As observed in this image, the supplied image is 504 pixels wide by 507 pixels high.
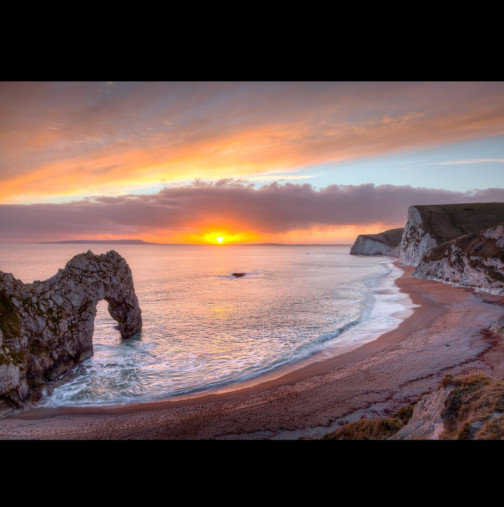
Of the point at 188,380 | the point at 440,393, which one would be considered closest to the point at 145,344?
the point at 188,380

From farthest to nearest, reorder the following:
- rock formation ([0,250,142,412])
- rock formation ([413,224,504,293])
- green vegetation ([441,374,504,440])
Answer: rock formation ([413,224,504,293])
rock formation ([0,250,142,412])
green vegetation ([441,374,504,440])

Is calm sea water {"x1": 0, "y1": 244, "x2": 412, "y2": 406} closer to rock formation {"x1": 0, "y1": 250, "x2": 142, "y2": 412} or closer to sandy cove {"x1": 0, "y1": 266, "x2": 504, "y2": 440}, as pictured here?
rock formation {"x1": 0, "y1": 250, "x2": 142, "y2": 412}

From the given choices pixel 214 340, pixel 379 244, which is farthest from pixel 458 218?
pixel 214 340

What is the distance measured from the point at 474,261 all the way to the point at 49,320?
50129mm

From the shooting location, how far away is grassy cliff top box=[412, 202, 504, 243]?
73812 mm

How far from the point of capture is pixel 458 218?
79.6m

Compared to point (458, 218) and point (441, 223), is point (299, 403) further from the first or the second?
point (458, 218)

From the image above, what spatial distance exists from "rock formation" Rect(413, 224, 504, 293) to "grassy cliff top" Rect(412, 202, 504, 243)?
86.8ft

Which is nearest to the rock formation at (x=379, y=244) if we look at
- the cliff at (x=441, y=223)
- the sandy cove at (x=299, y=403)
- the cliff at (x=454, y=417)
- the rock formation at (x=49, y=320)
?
the cliff at (x=441, y=223)

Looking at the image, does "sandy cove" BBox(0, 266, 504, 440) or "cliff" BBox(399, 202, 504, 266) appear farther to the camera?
"cliff" BBox(399, 202, 504, 266)

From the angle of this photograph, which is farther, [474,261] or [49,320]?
[474,261]

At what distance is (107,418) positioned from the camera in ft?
40.4

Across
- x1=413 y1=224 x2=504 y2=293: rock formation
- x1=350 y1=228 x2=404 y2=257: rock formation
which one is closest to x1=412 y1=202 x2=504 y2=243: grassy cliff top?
x1=413 y1=224 x2=504 y2=293: rock formation
